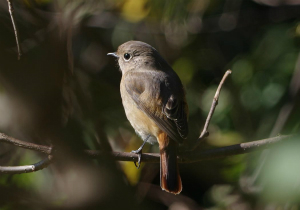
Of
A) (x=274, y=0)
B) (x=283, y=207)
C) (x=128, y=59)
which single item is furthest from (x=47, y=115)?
(x=274, y=0)

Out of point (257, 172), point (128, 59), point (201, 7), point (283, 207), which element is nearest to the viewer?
point (283, 207)

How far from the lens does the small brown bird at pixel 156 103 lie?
3047 millimetres

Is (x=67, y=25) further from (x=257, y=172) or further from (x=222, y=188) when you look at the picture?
(x=222, y=188)

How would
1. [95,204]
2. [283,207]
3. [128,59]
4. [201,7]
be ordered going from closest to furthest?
[95,204] → [283,207] → [128,59] → [201,7]

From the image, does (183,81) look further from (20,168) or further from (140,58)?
(20,168)

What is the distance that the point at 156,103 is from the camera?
336 centimetres

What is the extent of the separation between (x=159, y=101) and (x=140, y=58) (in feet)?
2.51

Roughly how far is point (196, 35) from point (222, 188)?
1857 millimetres

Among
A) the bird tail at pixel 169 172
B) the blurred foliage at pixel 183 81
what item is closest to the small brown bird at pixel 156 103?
the bird tail at pixel 169 172

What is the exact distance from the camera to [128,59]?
13.4ft

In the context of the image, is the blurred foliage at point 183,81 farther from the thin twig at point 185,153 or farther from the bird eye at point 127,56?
the bird eye at point 127,56

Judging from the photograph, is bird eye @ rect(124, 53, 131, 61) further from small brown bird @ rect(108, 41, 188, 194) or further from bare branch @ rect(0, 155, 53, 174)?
bare branch @ rect(0, 155, 53, 174)

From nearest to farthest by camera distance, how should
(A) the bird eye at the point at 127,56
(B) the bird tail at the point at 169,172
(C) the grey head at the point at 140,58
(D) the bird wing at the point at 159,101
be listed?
(B) the bird tail at the point at 169,172, (D) the bird wing at the point at 159,101, (C) the grey head at the point at 140,58, (A) the bird eye at the point at 127,56

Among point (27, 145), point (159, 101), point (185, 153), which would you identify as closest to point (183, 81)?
point (159, 101)
